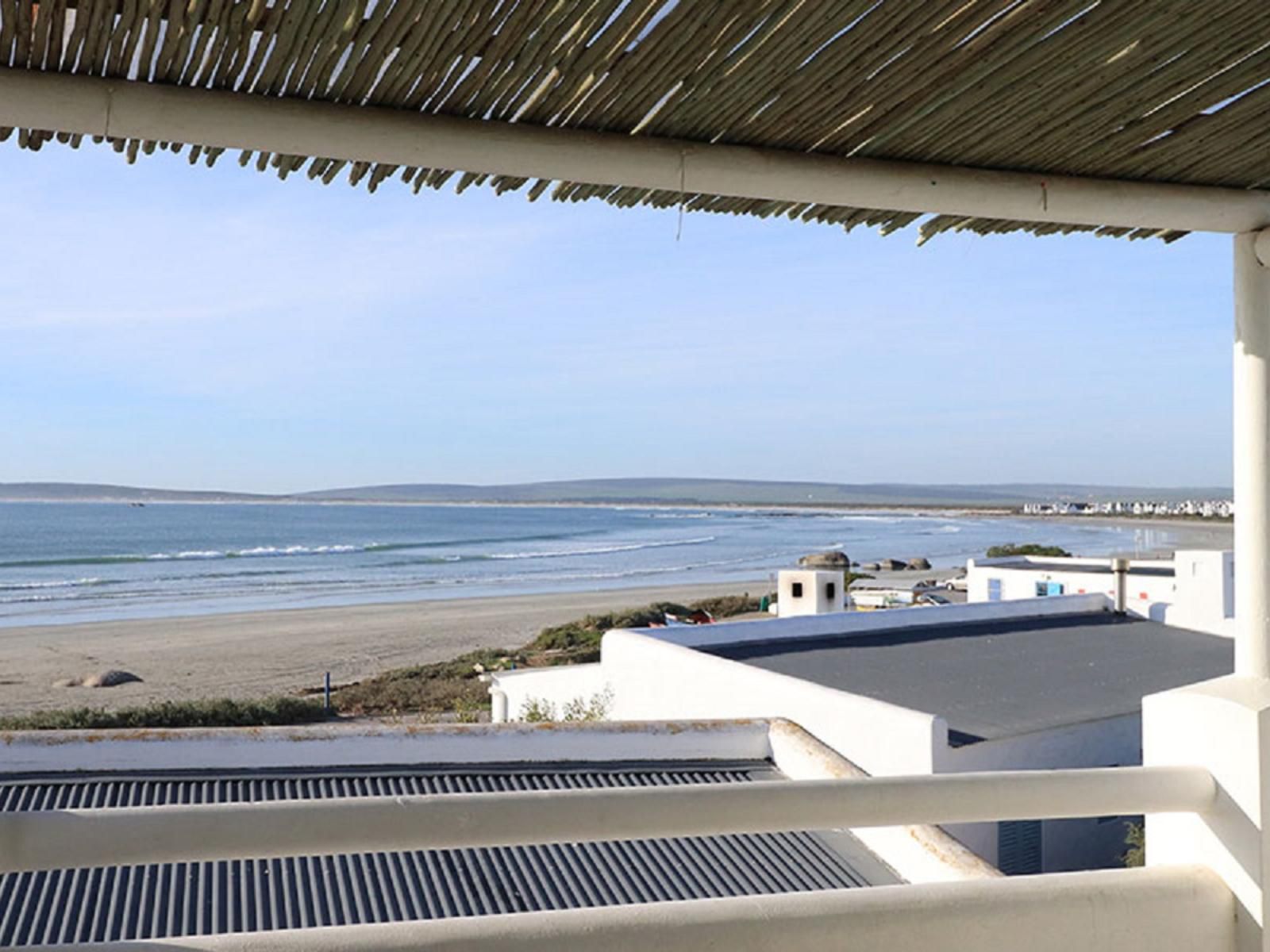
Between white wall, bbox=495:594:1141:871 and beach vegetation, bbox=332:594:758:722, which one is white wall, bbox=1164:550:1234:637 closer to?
white wall, bbox=495:594:1141:871

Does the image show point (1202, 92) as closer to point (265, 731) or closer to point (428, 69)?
point (428, 69)

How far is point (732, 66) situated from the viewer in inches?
78.4

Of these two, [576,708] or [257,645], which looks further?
[257,645]

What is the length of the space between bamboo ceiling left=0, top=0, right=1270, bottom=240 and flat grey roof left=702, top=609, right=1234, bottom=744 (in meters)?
6.63

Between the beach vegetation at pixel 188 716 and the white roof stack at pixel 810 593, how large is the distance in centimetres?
843

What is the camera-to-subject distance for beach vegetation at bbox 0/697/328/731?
18.5m

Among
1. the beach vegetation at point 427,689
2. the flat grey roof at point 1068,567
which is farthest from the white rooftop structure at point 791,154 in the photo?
the flat grey roof at point 1068,567

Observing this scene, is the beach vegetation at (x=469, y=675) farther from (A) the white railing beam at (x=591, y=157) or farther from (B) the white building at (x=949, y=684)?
(A) the white railing beam at (x=591, y=157)

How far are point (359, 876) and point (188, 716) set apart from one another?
15.3 metres

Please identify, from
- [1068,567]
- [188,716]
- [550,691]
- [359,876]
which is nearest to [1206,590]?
[550,691]

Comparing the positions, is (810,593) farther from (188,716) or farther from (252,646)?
(252,646)

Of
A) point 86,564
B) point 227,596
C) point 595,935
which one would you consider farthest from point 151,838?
point 86,564

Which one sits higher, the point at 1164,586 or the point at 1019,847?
the point at 1164,586

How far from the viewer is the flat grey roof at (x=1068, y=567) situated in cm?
1931
